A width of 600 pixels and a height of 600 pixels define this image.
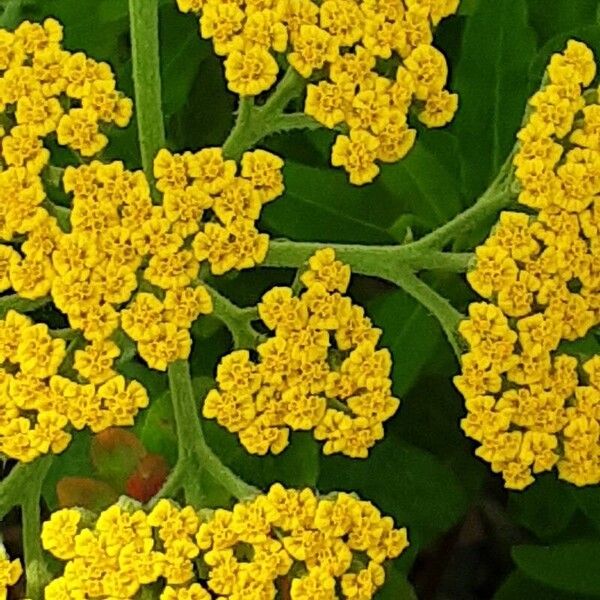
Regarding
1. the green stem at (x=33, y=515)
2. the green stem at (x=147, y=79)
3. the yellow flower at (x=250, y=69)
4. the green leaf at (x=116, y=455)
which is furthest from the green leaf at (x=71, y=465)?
the yellow flower at (x=250, y=69)

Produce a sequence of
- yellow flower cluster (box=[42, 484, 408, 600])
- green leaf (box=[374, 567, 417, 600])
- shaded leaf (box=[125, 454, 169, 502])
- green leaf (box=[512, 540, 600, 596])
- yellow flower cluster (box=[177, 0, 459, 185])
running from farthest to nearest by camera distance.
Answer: green leaf (box=[512, 540, 600, 596]) → green leaf (box=[374, 567, 417, 600]) → shaded leaf (box=[125, 454, 169, 502]) → yellow flower cluster (box=[177, 0, 459, 185]) → yellow flower cluster (box=[42, 484, 408, 600])

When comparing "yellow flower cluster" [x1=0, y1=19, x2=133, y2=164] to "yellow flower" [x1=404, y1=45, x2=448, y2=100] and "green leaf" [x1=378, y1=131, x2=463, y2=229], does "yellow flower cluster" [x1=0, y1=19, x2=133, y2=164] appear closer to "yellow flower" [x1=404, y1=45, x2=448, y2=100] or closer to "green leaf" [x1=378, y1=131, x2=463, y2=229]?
"yellow flower" [x1=404, y1=45, x2=448, y2=100]

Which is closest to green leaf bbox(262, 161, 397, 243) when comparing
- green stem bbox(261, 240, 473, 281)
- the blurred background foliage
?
the blurred background foliage

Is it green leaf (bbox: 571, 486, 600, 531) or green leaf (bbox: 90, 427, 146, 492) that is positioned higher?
green leaf (bbox: 90, 427, 146, 492)

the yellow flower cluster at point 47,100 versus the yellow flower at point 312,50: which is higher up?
the yellow flower at point 312,50

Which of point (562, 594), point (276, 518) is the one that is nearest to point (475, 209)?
point (276, 518)

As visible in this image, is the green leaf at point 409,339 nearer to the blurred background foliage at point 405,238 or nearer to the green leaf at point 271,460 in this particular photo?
the blurred background foliage at point 405,238

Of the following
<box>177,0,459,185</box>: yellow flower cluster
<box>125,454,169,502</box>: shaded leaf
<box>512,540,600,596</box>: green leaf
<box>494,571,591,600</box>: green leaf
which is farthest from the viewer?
<box>494,571,591,600</box>: green leaf
